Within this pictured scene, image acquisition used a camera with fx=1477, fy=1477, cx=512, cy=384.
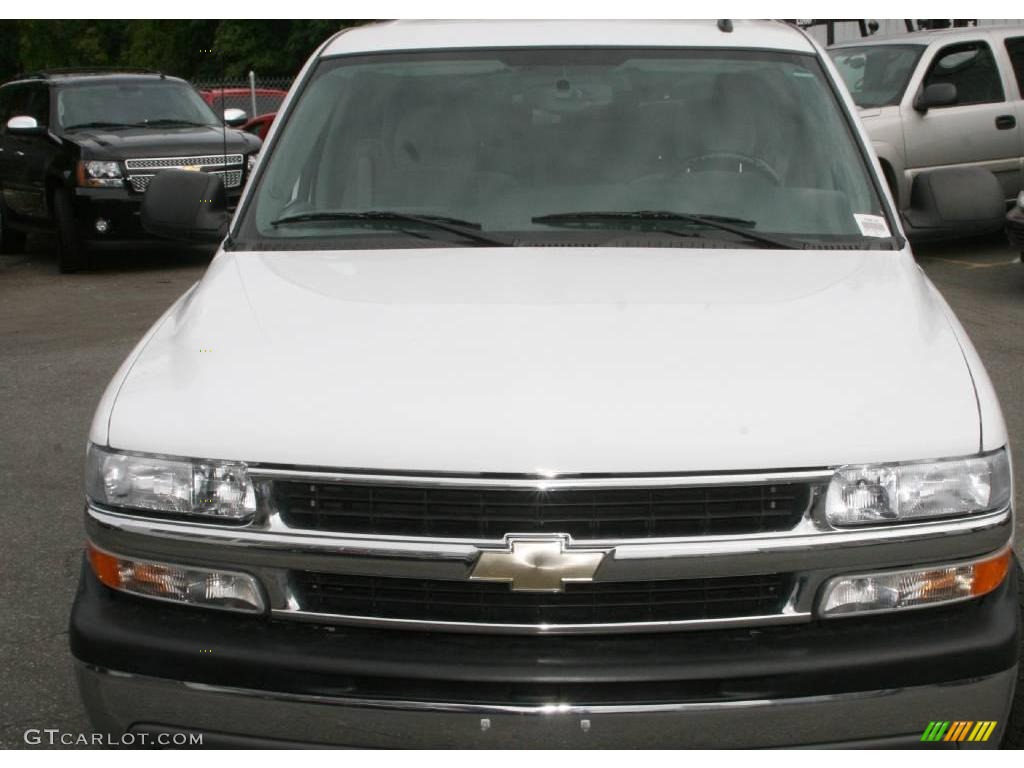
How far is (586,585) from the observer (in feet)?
9.02

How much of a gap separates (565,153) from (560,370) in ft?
4.41

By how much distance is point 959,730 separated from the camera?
9.21 feet

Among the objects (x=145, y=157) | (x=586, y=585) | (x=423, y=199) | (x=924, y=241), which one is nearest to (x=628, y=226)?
(x=423, y=199)

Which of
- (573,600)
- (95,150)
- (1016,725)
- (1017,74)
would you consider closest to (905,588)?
(573,600)

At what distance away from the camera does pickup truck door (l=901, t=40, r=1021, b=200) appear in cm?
1248

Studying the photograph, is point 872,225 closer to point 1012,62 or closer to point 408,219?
point 408,219

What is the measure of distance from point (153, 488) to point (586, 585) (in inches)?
34.3

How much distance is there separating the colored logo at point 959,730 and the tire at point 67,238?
1146 cm

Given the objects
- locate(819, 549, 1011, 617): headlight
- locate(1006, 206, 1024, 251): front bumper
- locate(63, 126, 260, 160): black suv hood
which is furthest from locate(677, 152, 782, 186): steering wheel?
locate(63, 126, 260, 160): black suv hood

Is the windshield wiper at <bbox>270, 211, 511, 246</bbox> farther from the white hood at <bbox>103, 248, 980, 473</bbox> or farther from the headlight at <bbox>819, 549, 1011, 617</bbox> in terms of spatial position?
the headlight at <bbox>819, 549, 1011, 617</bbox>

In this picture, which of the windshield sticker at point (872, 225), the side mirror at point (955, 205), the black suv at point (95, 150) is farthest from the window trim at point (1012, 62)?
the windshield sticker at point (872, 225)

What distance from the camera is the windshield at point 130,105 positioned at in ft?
45.3

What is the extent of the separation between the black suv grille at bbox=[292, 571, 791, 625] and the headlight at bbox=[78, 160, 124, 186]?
10.7 m

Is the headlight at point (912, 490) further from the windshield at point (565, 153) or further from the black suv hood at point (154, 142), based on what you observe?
the black suv hood at point (154, 142)
